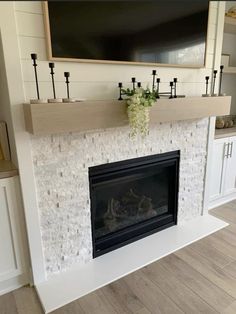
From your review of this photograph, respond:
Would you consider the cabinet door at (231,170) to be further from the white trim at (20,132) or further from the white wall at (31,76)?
the white trim at (20,132)

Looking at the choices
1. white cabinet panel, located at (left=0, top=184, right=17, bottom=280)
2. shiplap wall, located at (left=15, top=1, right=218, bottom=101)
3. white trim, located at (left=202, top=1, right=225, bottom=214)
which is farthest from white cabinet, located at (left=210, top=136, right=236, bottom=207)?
white cabinet panel, located at (left=0, top=184, right=17, bottom=280)

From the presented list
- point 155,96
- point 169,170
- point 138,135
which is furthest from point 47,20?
point 169,170

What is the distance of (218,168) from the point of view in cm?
286

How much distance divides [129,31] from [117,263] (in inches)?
72.1

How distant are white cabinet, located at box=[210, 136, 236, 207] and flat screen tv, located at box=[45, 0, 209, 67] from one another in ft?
3.29

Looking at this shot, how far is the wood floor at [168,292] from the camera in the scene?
1.66 m

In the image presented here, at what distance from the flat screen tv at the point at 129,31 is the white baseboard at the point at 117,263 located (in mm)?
1594

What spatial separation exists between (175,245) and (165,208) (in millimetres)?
425

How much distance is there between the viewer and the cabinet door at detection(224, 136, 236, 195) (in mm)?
2893

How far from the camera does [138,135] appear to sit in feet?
6.81

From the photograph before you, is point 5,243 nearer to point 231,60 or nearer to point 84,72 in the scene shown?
point 84,72

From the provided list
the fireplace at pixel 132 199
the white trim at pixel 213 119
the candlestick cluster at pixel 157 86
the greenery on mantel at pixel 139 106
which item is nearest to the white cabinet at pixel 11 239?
the fireplace at pixel 132 199

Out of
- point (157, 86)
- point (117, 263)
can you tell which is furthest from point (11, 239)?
point (157, 86)

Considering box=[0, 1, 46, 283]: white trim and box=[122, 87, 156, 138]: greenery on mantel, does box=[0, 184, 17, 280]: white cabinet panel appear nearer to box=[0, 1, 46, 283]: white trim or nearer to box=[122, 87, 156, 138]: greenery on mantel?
box=[0, 1, 46, 283]: white trim
